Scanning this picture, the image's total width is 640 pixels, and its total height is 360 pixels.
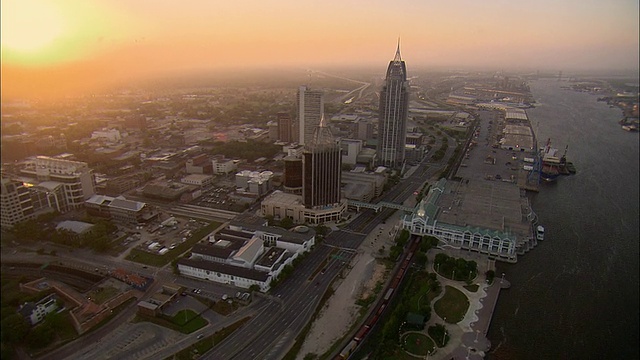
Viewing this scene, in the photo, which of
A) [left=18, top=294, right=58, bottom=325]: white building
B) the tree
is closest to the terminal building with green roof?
the tree

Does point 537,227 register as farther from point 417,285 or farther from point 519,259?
point 417,285

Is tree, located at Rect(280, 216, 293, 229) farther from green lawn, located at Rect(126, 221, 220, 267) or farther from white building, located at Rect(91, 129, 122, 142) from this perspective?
white building, located at Rect(91, 129, 122, 142)

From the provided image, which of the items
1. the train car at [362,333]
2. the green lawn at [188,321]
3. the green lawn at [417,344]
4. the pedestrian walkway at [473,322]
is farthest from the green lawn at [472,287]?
the green lawn at [188,321]

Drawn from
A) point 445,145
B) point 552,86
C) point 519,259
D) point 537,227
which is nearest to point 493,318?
Answer: point 519,259

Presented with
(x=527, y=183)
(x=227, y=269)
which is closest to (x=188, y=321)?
(x=227, y=269)

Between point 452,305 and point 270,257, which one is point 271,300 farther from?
point 452,305

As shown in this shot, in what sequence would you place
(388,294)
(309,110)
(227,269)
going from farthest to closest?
(309,110) < (227,269) < (388,294)
